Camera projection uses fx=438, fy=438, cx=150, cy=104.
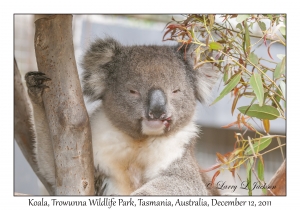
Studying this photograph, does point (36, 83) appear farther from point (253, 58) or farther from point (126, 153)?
point (253, 58)

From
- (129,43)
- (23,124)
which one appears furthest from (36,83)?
(23,124)

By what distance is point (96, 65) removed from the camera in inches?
103

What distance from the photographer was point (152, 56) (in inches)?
103

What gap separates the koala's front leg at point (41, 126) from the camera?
228 cm

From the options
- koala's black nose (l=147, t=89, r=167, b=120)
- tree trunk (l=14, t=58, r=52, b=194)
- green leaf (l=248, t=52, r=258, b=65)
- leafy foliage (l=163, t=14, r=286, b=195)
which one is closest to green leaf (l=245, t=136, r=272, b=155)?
leafy foliage (l=163, t=14, r=286, b=195)

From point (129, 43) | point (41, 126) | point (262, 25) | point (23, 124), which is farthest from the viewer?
point (23, 124)

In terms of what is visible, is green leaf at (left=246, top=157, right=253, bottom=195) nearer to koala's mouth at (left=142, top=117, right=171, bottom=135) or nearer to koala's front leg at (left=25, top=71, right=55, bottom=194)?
koala's mouth at (left=142, top=117, right=171, bottom=135)

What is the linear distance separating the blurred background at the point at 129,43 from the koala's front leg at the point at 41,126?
0.14 meters

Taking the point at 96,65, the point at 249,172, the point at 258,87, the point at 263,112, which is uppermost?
the point at 96,65

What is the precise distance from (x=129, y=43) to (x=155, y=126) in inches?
27.0

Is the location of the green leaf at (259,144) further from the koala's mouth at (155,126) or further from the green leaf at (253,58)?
the koala's mouth at (155,126)

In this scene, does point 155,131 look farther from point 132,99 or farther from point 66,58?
point 66,58
